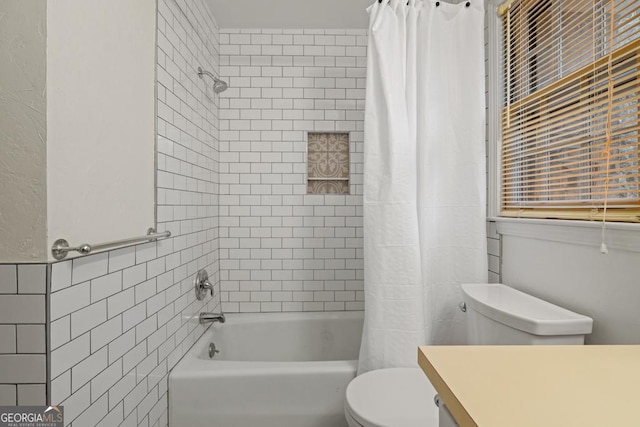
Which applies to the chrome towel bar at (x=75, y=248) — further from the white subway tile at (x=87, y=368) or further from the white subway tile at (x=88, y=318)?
the white subway tile at (x=87, y=368)

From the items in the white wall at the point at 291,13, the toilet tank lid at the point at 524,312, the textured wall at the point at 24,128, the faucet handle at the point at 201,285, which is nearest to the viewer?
the textured wall at the point at 24,128

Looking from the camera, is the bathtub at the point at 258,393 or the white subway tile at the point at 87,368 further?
the bathtub at the point at 258,393

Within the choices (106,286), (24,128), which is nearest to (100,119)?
(24,128)

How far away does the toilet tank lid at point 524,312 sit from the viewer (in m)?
1.08

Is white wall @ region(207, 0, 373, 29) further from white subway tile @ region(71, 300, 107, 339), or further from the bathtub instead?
the bathtub

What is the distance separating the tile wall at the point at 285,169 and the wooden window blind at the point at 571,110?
1021 millimetres

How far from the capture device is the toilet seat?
1.15 metres

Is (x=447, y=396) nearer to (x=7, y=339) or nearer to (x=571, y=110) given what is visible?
(x=7, y=339)

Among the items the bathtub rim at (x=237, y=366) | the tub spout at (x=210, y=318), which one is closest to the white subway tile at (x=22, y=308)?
the bathtub rim at (x=237, y=366)

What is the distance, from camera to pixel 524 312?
1.18m

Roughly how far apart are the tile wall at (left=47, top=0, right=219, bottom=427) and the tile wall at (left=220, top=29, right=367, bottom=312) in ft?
0.46

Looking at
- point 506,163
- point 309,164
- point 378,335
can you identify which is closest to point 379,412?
point 378,335

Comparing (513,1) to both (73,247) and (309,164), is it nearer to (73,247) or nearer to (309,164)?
(309,164)

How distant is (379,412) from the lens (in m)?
1.18
